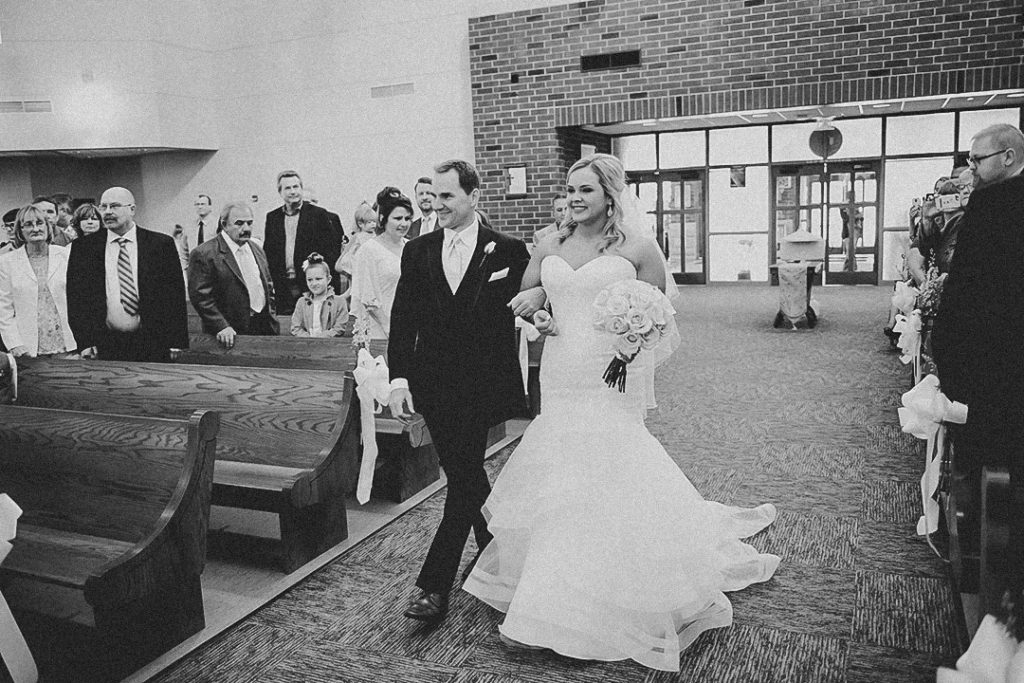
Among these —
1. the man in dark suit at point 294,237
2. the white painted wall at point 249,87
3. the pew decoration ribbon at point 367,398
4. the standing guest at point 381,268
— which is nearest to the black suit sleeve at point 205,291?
the standing guest at point 381,268

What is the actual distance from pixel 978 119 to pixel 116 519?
15468 mm

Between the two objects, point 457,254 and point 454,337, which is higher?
point 457,254

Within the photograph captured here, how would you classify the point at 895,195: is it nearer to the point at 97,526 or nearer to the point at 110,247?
the point at 110,247

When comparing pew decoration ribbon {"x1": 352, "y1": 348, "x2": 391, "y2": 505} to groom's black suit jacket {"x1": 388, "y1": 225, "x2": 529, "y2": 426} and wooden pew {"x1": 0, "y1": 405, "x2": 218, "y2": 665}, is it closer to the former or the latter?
groom's black suit jacket {"x1": 388, "y1": 225, "x2": 529, "y2": 426}

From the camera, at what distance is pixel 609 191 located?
10.6ft

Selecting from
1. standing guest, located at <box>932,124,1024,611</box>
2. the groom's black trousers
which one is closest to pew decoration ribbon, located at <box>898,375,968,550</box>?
standing guest, located at <box>932,124,1024,611</box>

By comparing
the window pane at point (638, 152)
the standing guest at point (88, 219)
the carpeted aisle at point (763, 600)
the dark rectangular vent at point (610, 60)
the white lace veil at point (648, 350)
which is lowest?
the carpeted aisle at point (763, 600)

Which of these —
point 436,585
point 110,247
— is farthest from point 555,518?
point 110,247

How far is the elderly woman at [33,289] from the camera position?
19.3 ft

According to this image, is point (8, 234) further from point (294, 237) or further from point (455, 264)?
point (455, 264)

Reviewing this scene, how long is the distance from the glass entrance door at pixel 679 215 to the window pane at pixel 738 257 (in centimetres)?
23

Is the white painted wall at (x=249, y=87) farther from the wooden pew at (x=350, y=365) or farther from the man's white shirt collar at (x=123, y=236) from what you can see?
the man's white shirt collar at (x=123, y=236)

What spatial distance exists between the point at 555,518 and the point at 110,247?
11.5ft

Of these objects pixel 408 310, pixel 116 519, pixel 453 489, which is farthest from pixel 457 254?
pixel 116 519
